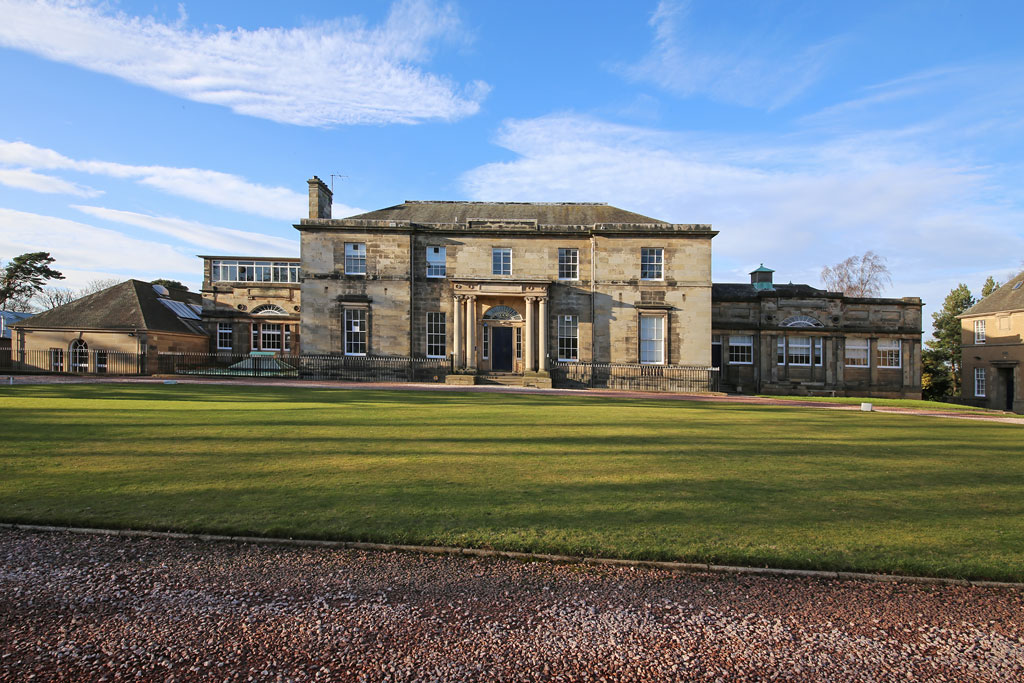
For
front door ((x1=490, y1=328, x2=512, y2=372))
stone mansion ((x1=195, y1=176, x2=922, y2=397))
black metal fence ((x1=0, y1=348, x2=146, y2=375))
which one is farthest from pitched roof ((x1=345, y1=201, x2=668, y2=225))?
black metal fence ((x1=0, y1=348, x2=146, y2=375))

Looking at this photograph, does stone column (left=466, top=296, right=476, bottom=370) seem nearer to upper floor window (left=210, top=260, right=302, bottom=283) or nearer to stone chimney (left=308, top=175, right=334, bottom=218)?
stone chimney (left=308, top=175, right=334, bottom=218)

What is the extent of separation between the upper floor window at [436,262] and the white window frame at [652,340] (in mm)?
11367

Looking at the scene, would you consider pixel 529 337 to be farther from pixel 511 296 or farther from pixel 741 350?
pixel 741 350

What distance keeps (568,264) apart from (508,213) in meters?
5.36

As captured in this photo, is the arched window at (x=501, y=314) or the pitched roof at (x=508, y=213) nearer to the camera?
the arched window at (x=501, y=314)

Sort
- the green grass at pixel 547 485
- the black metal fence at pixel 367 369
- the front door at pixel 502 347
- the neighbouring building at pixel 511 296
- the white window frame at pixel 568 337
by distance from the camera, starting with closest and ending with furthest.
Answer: the green grass at pixel 547 485 < the black metal fence at pixel 367 369 < the neighbouring building at pixel 511 296 < the white window frame at pixel 568 337 < the front door at pixel 502 347

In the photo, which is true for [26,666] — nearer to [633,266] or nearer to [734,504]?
[734,504]

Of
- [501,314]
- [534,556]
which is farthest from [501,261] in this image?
[534,556]

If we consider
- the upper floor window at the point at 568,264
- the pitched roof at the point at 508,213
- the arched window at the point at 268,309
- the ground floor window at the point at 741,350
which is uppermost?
the pitched roof at the point at 508,213

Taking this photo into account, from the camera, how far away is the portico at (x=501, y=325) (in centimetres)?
2912

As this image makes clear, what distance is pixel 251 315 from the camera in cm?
3644

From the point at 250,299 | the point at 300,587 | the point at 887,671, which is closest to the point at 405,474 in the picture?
the point at 300,587

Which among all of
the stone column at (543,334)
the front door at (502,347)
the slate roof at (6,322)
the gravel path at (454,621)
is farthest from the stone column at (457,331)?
the slate roof at (6,322)

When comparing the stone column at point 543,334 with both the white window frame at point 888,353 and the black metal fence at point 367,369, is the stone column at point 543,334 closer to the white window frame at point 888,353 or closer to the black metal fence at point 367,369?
the black metal fence at point 367,369
